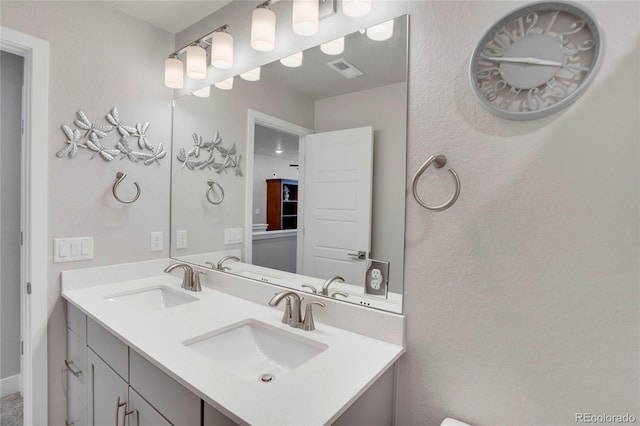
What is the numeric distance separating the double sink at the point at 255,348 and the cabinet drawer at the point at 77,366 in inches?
30.2

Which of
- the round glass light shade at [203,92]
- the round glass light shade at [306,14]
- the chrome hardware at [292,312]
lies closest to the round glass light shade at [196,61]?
the round glass light shade at [203,92]

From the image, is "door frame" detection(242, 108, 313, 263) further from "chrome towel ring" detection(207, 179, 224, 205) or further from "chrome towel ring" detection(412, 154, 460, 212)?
"chrome towel ring" detection(412, 154, 460, 212)

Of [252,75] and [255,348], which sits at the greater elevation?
[252,75]

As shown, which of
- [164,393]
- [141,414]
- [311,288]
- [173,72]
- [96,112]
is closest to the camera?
[164,393]

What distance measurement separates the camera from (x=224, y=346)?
122cm

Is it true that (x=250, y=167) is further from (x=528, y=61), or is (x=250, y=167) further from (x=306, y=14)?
(x=528, y=61)

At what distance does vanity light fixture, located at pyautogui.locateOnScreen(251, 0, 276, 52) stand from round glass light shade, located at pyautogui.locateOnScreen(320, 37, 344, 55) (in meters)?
0.24

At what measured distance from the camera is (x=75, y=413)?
1.63m

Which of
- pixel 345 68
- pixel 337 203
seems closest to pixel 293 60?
pixel 345 68

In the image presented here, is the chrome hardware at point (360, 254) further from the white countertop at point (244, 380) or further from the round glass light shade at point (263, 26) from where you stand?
the round glass light shade at point (263, 26)

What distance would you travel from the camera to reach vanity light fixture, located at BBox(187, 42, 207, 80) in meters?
1.79

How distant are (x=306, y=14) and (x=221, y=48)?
0.59m

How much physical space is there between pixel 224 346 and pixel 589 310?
3.77 feet

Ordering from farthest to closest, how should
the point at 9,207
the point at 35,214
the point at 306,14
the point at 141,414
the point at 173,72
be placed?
1. the point at 9,207
2. the point at 173,72
3. the point at 35,214
4. the point at 306,14
5. the point at 141,414
